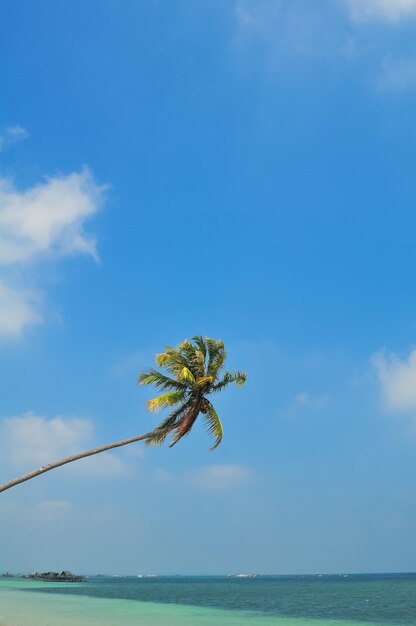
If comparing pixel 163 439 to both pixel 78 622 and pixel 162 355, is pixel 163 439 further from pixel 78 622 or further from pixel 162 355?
pixel 78 622

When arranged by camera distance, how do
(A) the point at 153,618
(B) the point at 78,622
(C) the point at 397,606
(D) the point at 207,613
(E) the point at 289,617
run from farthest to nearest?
(C) the point at 397,606 < (D) the point at 207,613 < (E) the point at 289,617 < (A) the point at 153,618 < (B) the point at 78,622

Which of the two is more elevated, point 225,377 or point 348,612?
point 225,377

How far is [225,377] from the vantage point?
2209 centimetres

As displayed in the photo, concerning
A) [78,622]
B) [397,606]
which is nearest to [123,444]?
[78,622]

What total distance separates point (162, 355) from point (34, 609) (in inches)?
950

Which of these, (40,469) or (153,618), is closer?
(40,469)

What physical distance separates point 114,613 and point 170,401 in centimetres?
2233

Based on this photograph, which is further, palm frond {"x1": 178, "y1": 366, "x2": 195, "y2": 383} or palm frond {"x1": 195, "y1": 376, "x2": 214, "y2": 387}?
palm frond {"x1": 195, "y1": 376, "x2": 214, "y2": 387}

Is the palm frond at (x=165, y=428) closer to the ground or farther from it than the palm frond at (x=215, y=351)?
closer to the ground

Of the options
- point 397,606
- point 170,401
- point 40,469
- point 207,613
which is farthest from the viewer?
point 397,606

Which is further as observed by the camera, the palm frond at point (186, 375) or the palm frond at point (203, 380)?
the palm frond at point (203, 380)

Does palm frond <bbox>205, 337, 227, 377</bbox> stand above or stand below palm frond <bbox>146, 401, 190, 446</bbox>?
above

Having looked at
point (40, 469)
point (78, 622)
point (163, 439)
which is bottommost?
point (78, 622)

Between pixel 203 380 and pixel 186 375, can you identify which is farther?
pixel 203 380
